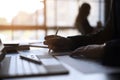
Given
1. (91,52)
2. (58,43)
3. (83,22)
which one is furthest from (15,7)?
(91,52)

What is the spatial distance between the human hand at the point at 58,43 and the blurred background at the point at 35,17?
314cm

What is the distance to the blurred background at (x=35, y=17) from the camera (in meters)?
4.42

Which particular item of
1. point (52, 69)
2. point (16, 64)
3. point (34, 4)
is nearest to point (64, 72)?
point (52, 69)

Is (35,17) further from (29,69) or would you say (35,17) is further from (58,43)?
(29,69)

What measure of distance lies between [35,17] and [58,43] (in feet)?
11.6

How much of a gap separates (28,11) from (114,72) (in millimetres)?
3998

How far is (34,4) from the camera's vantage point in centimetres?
448

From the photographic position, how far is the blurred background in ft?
14.5

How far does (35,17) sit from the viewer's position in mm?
4613

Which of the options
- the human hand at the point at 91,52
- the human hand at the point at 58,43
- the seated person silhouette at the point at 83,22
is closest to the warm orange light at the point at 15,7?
the seated person silhouette at the point at 83,22

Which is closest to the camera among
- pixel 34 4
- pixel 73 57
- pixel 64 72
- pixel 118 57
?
pixel 64 72

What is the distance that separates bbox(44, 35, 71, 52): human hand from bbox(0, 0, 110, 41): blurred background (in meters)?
3.14

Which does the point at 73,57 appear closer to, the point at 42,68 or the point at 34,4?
the point at 42,68

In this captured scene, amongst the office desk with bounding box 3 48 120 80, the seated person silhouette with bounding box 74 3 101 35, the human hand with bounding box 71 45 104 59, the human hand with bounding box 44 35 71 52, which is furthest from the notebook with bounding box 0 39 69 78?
the seated person silhouette with bounding box 74 3 101 35
